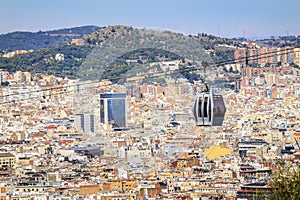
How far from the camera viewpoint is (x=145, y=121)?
4056 centimetres

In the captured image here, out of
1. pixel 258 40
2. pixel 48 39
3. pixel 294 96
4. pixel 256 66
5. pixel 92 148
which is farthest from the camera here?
pixel 48 39

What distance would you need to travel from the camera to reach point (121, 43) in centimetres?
4747

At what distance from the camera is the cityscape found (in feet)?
95.7

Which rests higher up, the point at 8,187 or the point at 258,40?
the point at 258,40

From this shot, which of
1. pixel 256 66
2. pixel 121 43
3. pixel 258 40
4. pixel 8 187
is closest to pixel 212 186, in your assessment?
pixel 8 187

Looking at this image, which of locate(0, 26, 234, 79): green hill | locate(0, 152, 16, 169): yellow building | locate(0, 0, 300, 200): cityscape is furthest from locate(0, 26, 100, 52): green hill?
locate(0, 152, 16, 169): yellow building

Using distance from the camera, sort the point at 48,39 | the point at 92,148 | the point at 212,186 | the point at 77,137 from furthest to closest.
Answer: the point at 48,39, the point at 77,137, the point at 92,148, the point at 212,186

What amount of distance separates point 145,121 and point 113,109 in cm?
161

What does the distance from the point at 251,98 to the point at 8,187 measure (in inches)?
864

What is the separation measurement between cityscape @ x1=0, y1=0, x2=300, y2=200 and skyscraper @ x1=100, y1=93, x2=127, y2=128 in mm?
32

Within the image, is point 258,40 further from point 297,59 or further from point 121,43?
point 121,43

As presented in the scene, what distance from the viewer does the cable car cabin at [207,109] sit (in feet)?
27.1

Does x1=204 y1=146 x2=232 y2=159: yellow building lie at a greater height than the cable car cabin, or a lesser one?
lesser

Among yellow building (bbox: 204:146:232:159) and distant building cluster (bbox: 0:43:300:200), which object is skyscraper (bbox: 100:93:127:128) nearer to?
distant building cluster (bbox: 0:43:300:200)
